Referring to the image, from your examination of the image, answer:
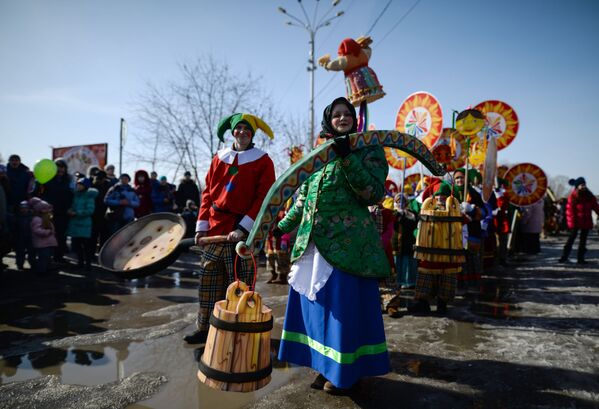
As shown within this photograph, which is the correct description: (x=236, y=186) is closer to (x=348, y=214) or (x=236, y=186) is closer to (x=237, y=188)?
(x=237, y=188)

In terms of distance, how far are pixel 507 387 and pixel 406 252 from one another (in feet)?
10.8

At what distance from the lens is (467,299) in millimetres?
5469

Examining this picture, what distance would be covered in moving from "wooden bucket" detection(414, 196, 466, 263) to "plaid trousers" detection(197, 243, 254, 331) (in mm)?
2335

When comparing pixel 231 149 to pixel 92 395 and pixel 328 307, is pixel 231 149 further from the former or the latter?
pixel 92 395

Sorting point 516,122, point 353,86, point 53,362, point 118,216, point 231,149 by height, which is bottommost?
point 53,362

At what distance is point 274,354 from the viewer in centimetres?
330

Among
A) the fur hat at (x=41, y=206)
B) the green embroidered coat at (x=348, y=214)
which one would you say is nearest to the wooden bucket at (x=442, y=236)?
the green embroidered coat at (x=348, y=214)

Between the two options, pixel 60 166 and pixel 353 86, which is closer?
pixel 353 86

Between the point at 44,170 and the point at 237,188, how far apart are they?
224 inches

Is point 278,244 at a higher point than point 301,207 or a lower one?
lower

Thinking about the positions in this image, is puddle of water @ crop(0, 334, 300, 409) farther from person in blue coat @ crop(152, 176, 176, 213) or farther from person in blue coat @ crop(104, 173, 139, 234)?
person in blue coat @ crop(152, 176, 176, 213)

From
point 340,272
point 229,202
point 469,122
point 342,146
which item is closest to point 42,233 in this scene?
point 229,202

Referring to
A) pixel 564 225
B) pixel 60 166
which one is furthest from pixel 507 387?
pixel 564 225

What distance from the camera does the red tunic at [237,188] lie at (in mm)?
3201
